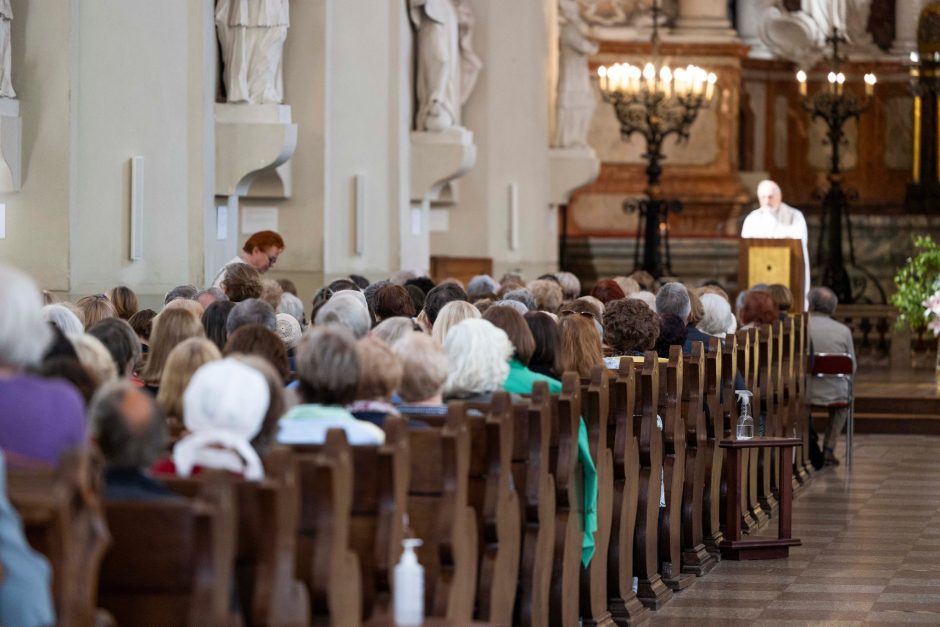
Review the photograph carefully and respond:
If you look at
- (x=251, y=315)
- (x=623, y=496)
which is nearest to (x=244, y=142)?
(x=251, y=315)

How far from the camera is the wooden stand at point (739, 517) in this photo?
373 inches

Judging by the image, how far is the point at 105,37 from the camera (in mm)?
11977

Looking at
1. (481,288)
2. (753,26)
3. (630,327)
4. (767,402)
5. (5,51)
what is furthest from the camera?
(753,26)

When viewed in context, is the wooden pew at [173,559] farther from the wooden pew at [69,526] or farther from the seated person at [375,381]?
the seated person at [375,381]

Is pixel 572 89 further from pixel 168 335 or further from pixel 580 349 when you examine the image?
pixel 168 335

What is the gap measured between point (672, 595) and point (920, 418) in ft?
26.9

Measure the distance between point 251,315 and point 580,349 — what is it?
143cm

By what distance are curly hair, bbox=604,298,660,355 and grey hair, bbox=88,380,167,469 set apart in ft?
16.6

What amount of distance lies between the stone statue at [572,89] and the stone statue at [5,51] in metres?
11.6

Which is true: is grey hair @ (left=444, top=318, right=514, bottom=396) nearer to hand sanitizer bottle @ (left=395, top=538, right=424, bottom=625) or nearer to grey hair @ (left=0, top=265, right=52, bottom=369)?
hand sanitizer bottle @ (left=395, top=538, right=424, bottom=625)

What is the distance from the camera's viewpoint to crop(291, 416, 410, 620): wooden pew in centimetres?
491

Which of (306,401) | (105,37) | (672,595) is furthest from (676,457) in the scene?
(105,37)

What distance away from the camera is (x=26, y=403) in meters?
3.95

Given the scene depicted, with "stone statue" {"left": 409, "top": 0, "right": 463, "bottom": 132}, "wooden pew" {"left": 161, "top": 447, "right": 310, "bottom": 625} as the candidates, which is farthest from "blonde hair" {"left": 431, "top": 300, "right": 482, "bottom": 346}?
"stone statue" {"left": 409, "top": 0, "right": 463, "bottom": 132}
